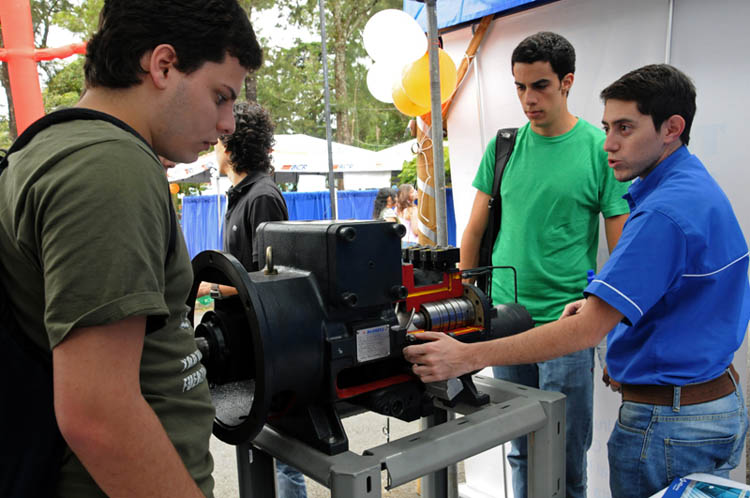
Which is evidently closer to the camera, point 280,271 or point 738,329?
point 280,271

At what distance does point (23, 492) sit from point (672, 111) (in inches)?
59.9

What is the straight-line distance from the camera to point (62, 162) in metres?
0.67

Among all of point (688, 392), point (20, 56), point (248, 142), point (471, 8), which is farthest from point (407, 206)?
point (688, 392)

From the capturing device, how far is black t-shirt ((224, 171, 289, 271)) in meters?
2.20

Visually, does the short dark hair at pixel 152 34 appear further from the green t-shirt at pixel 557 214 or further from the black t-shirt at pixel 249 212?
the green t-shirt at pixel 557 214

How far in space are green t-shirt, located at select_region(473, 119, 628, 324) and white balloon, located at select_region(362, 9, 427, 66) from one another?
4.37ft

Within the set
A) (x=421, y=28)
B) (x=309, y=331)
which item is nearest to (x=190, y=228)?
(x=421, y=28)

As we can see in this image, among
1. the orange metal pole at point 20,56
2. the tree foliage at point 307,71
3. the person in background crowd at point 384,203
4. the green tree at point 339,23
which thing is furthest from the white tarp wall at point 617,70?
the green tree at point 339,23

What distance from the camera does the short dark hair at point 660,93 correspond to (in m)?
1.41

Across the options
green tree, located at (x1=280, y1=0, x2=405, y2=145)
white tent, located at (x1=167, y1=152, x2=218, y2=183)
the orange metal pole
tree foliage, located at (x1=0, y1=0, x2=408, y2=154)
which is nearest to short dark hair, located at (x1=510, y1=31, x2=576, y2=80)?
the orange metal pole

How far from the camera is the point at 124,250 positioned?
2.20 ft

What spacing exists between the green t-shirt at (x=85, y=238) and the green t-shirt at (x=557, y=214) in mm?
1509

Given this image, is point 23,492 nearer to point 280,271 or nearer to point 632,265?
point 280,271

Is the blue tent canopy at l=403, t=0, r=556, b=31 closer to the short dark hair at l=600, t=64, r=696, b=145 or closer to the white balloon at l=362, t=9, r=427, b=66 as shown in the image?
the white balloon at l=362, t=9, r=427, b=66
